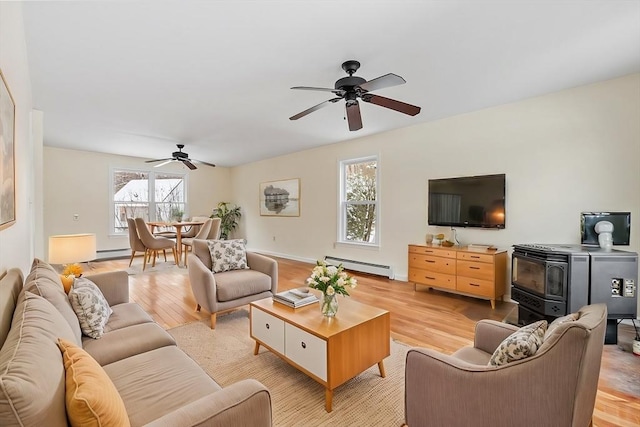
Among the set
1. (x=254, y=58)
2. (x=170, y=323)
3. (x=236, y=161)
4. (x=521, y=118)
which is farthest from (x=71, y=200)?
(x=521, y=118)

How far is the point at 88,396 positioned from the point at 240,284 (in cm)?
232

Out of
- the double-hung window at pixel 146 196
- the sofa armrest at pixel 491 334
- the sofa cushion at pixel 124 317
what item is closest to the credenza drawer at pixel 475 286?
the sofa armrest at pixel 491 334

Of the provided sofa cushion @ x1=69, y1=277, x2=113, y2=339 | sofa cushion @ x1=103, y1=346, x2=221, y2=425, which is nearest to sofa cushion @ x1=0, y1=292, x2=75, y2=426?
sofa cushion @ x1=103, y1=346, x2=221, y2=425

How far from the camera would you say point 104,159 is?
6707 mm

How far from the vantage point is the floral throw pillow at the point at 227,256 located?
3344 millimetres

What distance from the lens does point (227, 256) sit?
3.40 metres

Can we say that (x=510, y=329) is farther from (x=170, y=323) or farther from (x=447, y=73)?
(x=170, y=323)

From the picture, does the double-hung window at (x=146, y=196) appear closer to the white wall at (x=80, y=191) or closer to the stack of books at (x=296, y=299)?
the white wall at (x=80, y=191)

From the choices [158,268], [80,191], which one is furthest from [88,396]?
[80,191]

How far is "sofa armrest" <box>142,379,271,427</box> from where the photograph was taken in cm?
98

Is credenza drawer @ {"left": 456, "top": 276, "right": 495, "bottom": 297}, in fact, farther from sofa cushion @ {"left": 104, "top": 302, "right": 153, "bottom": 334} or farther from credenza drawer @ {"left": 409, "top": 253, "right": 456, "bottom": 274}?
sofa cushion @ {"left": 104, "top": 302, "right": 153, "bottom": 334}

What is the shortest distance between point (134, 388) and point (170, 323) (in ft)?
6.49

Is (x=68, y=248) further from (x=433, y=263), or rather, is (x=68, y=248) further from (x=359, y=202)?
(x=359, y=202)

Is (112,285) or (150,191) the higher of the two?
(150,191)
